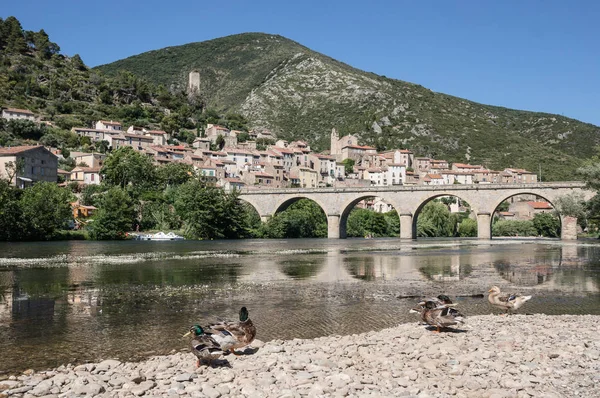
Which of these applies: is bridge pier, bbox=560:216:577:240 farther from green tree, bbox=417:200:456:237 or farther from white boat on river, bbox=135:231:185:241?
white boat on river, bbox=135:231:185:241

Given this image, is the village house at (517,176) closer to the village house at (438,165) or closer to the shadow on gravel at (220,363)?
the village house at (438,165)

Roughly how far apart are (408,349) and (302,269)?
1760 cm

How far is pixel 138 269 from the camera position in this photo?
26.4 m

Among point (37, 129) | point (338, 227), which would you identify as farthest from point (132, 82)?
point (338, 227)

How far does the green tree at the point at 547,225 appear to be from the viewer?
86875mm

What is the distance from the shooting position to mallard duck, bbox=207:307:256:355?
902 centimetres

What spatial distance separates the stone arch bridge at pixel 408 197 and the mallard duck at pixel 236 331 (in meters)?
60.2

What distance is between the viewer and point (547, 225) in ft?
293

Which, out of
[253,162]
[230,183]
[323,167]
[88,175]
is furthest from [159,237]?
[323,167]

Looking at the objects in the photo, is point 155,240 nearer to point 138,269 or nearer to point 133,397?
point 138,269

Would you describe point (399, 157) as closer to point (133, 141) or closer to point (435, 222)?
point (435, 222)

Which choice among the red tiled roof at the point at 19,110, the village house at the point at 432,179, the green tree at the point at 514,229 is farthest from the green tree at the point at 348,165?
the red tiled roof at the point at 19,110

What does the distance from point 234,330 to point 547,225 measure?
8940 cm

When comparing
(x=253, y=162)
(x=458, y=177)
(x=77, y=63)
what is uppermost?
(x=77, y=63)
